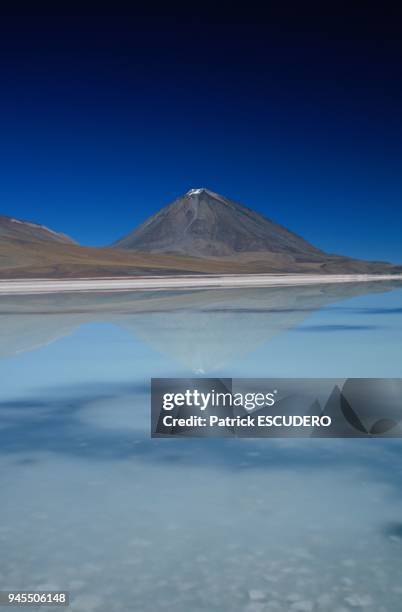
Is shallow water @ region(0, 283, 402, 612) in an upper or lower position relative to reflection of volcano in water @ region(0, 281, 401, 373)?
lower

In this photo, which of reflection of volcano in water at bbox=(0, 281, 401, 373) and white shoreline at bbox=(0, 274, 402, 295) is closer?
reflection of volcano in water at bbox=(0, 281, 401, 373)

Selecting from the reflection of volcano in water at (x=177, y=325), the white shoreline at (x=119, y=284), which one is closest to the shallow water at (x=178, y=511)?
the reflection of volcano in water at (x=177, y=325)

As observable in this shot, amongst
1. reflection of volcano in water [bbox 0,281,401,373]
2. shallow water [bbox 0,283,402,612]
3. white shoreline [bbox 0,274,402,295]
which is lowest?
shallow water [bbox 0,283,402,612]

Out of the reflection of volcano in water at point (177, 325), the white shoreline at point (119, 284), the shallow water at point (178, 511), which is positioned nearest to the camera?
the shallow water at point (178, 511)

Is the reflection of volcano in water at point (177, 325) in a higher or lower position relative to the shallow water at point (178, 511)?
higher

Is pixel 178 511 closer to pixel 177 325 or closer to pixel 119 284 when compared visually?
pixel 177 325

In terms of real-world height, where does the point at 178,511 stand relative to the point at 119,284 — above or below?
below

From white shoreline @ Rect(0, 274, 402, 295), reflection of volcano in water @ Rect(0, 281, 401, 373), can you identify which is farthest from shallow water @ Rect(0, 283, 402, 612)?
white shoreline @ Rect(0, 274, 402, 295)

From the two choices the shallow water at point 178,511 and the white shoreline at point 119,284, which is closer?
the shallow water at point 178,511

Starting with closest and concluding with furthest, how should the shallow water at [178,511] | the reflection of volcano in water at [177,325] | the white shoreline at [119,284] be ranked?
the shallow water at [178,511], the reflection of volcano in water at [177,325], the white shoreline at [119,284]

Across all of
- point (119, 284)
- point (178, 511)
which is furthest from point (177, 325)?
point (119, 284)

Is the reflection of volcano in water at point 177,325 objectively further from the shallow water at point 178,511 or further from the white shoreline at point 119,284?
the white shoreline at point 119,284

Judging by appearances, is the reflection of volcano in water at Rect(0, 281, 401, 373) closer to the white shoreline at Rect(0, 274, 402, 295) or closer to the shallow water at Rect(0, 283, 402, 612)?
the shallow water at Rect(0, 283, 402, 612)
